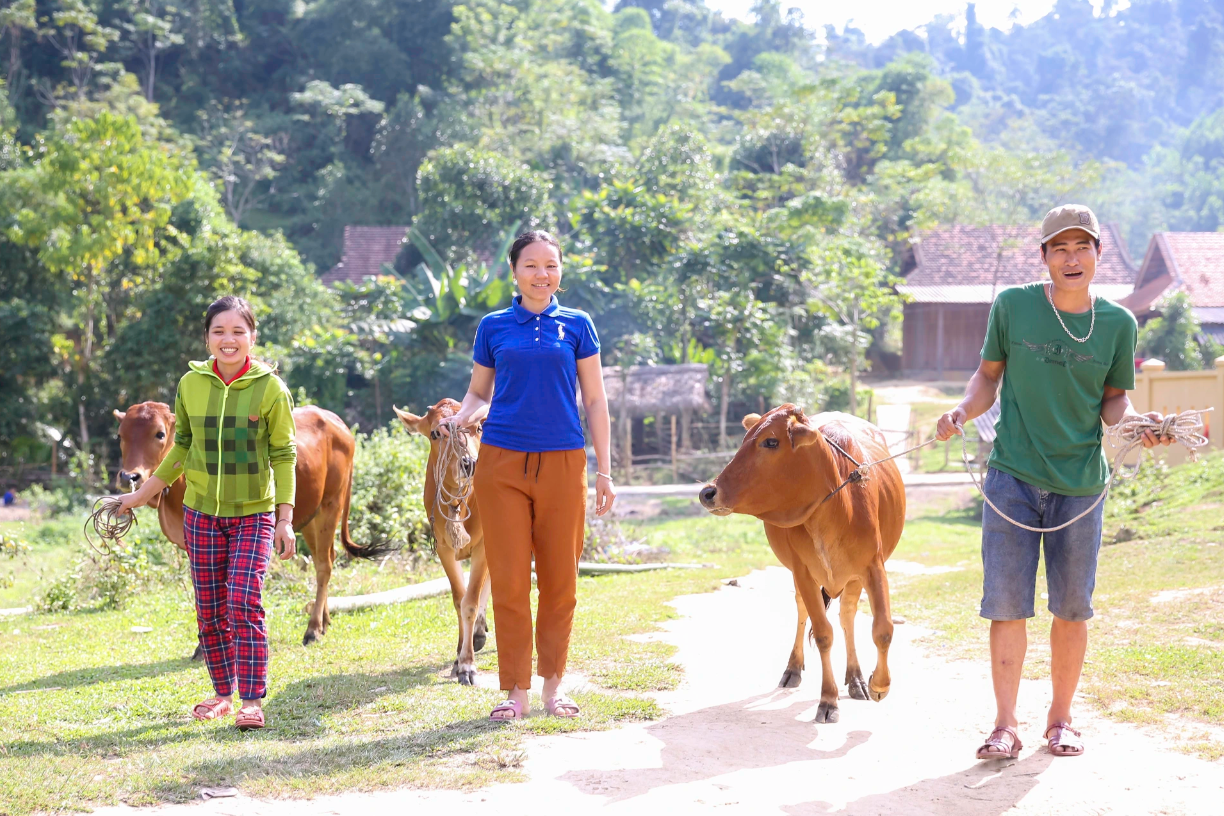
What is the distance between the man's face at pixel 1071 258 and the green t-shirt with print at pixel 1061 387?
110mm

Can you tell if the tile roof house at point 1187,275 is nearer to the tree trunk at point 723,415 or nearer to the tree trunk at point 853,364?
the tree trunk at point 853,364

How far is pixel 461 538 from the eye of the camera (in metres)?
6.26

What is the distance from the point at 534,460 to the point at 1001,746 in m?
2.26

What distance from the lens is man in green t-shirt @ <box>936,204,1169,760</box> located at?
177 inches

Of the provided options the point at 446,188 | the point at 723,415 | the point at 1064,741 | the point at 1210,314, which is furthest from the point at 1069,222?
the point at 1210,314

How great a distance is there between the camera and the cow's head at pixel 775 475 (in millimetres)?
5109

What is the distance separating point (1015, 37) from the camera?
111 m

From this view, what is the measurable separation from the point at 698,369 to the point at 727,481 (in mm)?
18182

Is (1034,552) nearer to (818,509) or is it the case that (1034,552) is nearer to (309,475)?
(818,509)

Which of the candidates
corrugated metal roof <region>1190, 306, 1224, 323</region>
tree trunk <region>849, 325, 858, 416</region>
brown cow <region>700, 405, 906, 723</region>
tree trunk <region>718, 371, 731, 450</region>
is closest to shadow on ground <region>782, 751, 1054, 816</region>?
brown cow <region>700, 405, 906, 723</region>

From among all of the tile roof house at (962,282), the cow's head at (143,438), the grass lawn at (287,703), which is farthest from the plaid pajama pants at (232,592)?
the tile roof house at (962,282)

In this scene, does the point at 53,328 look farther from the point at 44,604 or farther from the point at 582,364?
the point at 582,364

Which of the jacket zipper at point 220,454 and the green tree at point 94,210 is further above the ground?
the green tree at point 94,210

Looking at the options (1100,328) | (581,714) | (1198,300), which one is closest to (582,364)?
(581,714)
